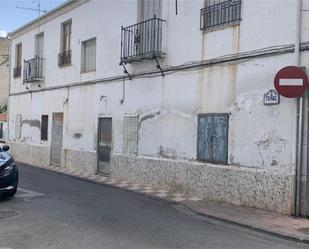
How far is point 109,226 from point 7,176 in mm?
3485

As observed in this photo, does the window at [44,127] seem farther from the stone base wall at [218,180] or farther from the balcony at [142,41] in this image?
the balcony at [142,41]

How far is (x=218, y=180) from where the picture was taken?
11.2 m

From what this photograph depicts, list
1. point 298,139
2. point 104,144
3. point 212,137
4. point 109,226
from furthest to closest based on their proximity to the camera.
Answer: point 104,144
point 212,137
point 298,139
point 109,226

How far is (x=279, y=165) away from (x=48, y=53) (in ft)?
42.9

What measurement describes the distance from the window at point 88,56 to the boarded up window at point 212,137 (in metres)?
6.48

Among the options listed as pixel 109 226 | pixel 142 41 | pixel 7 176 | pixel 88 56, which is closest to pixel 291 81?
pixel 109 226

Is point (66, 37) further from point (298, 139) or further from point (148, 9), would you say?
point (298, 139)

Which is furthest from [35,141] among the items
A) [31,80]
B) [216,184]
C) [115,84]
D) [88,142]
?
[216,184]

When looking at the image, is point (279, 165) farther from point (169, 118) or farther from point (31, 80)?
point (31, 80)

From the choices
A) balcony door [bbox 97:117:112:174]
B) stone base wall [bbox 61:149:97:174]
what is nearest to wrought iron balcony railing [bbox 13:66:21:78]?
stone base wall [bbox 61:149:97:174]

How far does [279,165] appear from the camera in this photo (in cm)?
975

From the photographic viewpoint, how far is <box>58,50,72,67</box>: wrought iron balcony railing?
61.8 ft

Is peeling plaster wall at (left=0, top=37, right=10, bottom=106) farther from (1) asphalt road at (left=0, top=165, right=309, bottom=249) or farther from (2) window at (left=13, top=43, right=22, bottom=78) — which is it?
(1) asphalt road at (left=0, top=165, right=309, bottom=249)

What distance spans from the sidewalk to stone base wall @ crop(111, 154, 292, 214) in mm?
204
